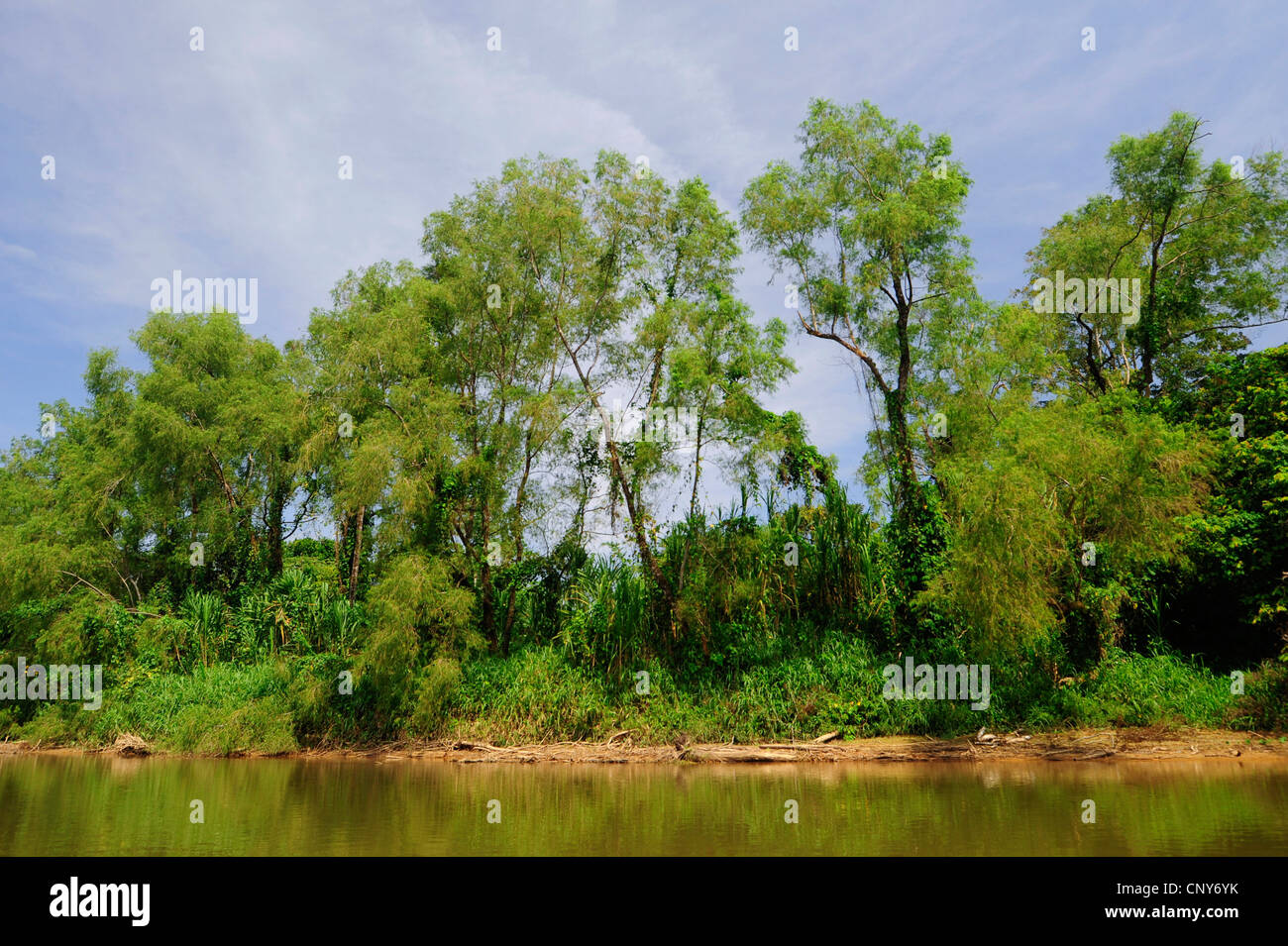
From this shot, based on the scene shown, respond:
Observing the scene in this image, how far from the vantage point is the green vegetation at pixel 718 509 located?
1583cm

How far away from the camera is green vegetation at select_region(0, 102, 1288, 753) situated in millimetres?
15828

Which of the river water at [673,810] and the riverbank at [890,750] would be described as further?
the riverbank at [890,750]

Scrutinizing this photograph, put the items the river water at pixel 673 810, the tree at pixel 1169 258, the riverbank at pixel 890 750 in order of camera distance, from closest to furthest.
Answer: the river water at pixel 673 810
the riverbank at pixel 890 750
the tree at pixel 1169 258

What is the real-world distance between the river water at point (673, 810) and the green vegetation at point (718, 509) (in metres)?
2.98

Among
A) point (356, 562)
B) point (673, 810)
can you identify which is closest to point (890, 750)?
point (673, 810)

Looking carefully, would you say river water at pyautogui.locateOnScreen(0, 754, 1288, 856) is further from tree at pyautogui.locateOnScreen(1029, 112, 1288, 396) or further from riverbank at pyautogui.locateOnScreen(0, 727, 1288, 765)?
tree at pyautogui.locateOnScreen(1029, 112, 1288, 396)

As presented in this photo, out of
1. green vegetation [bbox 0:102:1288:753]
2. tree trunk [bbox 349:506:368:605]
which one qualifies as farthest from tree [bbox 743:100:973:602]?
tree trunk [bbox 349:506:368:605]

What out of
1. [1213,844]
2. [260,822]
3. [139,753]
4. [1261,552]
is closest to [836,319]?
[1261,552]

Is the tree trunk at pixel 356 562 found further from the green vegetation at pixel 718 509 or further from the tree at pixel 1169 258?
the tree at pixel 1169 258

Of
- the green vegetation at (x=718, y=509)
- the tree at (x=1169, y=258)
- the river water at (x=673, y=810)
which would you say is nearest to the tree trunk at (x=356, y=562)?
the green vegetation at (x=718, y=509)

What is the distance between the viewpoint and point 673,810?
32.6 ft

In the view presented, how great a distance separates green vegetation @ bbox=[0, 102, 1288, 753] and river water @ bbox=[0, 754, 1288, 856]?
9.77 feet

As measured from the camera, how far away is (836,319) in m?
19.9
